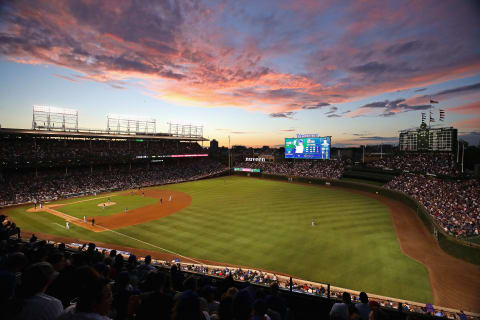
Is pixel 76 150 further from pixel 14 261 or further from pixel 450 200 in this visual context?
pixel 450 200

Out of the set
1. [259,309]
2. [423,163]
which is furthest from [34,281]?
[423,163]

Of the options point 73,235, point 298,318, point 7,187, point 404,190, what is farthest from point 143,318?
point 7,187

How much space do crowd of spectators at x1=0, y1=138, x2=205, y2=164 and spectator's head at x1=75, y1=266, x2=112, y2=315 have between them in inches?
2110

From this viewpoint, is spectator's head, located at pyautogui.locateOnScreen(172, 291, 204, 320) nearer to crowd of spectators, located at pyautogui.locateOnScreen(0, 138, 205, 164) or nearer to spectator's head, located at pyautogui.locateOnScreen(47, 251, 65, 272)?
spectator's head, located at pyautogui.locateOnScreen(47, 251, 65, 272)

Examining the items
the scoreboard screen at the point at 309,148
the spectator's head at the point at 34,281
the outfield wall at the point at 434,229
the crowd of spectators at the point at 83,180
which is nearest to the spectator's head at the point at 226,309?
the spectator's head at the point at 34,281

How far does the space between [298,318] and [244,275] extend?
10.4m

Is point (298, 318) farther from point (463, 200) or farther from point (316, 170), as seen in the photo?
point (316, 170)

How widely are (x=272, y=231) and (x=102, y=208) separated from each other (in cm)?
2505

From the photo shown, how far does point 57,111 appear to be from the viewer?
49344mm

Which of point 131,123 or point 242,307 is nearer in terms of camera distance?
point 242,307

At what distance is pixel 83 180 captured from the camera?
155 ft

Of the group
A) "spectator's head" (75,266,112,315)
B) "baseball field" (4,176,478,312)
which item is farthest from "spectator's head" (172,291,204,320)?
"baseball field" (4,176,478,312)

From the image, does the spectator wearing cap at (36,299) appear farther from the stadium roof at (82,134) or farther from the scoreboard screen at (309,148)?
the scoreboard screen at (309,148)

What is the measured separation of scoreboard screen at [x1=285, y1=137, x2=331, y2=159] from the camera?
56.3m
